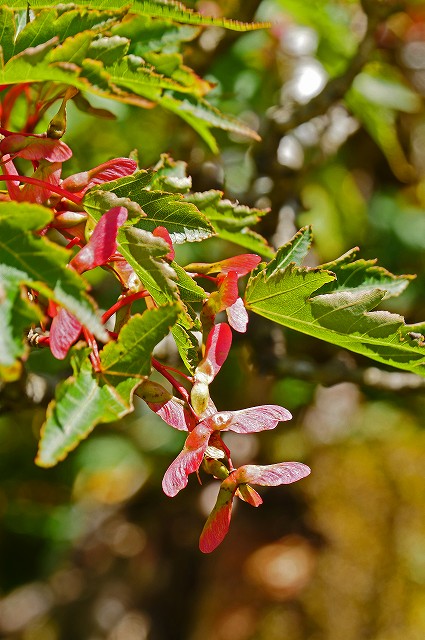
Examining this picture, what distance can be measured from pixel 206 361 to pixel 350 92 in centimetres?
103

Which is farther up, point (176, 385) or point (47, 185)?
point (47, 185)

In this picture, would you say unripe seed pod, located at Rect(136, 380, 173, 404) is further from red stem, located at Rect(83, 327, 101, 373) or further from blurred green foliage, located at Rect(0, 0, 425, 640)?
blurred green foliage, located at Rect(0, 0, 425, 640)

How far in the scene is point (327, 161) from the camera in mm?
1771

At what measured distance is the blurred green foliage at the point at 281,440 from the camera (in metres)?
1.43

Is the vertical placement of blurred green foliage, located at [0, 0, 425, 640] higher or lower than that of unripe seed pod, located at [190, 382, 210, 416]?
lower

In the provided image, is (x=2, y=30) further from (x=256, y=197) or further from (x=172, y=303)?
(x=256, y=197)

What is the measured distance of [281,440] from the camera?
6.62 ft

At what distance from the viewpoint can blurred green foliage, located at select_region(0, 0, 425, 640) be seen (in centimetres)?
143

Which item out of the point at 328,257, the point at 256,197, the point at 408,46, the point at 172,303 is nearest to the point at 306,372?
the point at 256,197

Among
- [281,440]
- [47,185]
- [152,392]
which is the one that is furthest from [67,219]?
[281,440]

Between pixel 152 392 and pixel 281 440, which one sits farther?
pixel 281 440

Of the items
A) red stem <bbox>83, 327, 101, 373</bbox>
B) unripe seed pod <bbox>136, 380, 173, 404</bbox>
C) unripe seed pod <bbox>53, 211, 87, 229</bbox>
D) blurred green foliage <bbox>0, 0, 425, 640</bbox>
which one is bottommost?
blurred green foliage <bbox>0, 0, 425, 640</bbox>

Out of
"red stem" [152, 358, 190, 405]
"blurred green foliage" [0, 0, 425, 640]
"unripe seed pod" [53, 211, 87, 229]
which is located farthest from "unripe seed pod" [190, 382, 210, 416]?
"blurred green foliage" [0, 0, 425, 640]

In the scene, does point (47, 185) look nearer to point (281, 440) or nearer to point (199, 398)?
point (199, 398)
